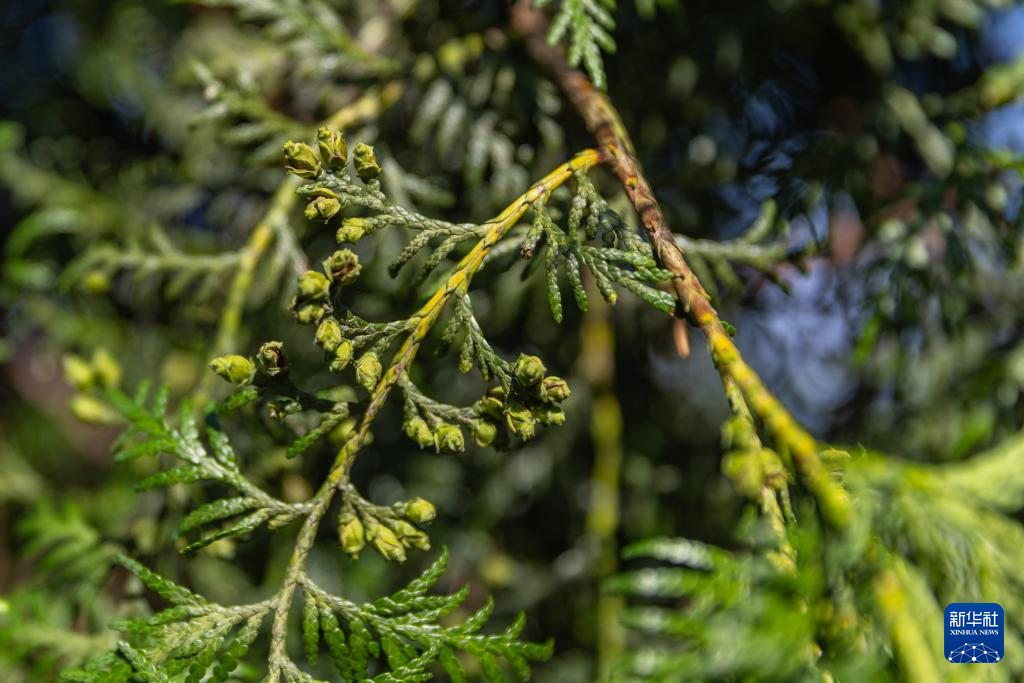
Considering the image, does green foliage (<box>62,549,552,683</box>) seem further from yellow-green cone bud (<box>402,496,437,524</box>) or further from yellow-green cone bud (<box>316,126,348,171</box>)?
yellow-green cone bud (<box>316,126,348,171</box>)

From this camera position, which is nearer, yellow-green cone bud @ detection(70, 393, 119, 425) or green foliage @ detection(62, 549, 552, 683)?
green foliage @ detection(62, 549, 552, 683)

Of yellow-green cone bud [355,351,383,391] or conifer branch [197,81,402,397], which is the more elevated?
yellow-green cone bud [355,351,383,391]

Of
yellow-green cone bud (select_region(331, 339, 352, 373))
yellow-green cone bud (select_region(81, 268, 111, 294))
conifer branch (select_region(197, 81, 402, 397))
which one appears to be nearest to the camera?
yellow-green cone bud (select_region(331, 339, 352, 373))

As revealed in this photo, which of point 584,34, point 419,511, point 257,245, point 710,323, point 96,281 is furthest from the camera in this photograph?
point 96,281

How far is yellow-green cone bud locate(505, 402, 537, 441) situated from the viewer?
0.83 m

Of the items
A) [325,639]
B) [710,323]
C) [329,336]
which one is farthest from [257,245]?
[710,323]

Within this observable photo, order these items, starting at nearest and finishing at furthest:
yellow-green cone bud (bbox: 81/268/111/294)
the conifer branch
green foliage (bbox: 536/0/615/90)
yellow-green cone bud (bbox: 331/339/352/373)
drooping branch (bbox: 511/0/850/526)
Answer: drooping branch (bbox: 511/0/850/526) < yellow-green cone bud (bbox: 331/339/352/373) < green foliage (bbox: 536/0/615/90) < the conifer branch < yellow-green cone bud (bbox: 81/268/111/294)

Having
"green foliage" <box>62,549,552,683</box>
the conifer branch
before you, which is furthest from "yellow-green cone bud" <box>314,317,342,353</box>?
the conifer branch

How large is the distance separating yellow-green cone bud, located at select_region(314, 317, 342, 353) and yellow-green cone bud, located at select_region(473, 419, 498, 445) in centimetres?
15

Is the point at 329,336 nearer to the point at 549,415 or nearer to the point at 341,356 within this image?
the point at 341,356

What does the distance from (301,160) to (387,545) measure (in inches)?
15.0

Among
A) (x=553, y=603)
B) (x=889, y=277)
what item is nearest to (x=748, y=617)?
(x=889, y=277)

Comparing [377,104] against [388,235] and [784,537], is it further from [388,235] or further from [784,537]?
[784,537]

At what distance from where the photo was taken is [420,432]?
0.88 meters
